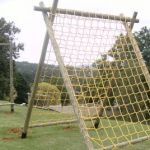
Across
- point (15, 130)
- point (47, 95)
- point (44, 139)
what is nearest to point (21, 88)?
point (15, 130)

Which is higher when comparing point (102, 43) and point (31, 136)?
point (102, 43)

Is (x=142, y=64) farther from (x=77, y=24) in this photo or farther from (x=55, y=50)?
(x=55, y=50)

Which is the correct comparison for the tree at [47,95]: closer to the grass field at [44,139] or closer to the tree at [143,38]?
the grass field at [44,139]

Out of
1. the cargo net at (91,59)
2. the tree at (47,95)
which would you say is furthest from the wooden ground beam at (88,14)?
the tree at (47,95)

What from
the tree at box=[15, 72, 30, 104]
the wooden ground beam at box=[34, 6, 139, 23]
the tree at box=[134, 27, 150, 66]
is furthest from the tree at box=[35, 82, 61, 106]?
the tree at box=[15, 72, 30, 104]

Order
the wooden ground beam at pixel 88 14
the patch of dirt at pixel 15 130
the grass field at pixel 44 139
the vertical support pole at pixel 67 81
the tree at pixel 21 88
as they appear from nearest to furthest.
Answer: the vertical support pole at pixel 67 81
the wooden ground beam at pixel 88 14
the grass field at pixel 44 139
the patch of dirt at pixel 15 130
the tree at pixel 21 88

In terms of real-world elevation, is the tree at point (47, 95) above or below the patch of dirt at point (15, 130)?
above

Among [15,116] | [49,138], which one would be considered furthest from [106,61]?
[15,116]

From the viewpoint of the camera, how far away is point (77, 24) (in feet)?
20.1

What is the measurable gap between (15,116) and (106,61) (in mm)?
3366

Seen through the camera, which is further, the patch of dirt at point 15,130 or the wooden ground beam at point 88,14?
the patch of dirt at point 15,130

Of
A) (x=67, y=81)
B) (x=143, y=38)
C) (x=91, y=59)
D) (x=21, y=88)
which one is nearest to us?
(x=67, y=81)

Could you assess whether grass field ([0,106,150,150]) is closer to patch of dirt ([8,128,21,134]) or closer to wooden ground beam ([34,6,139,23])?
patch of dirt ([8,128,21,134])

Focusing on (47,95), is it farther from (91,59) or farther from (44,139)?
(91,59)
